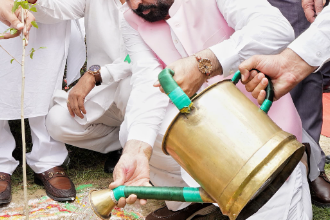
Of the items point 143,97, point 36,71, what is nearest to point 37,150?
point 36,71

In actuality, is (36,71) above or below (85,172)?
above

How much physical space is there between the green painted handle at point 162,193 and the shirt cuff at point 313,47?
30.1 inches

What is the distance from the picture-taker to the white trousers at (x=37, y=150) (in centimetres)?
286

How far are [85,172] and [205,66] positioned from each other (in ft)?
6.40

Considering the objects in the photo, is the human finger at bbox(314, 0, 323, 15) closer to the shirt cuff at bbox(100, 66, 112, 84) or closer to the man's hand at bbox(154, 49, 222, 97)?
the man's hand at bbox(154, 49, 222, 97)

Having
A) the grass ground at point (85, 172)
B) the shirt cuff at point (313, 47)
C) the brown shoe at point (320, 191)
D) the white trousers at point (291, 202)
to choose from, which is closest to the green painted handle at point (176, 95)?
the shirt cuff at point (313, 47)

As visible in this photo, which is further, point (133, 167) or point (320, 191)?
point (320, 191)

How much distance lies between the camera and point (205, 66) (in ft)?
5.19

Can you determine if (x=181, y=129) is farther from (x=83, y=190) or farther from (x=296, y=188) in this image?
(x=83, y=190)

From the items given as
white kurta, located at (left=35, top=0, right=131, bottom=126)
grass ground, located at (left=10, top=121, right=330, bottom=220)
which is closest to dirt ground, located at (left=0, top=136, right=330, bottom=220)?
grass ground, located at (left=10, top=121, right=330, bottom=220)

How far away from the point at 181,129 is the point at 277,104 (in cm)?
98

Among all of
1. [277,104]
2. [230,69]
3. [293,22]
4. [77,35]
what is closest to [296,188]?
[277,104]

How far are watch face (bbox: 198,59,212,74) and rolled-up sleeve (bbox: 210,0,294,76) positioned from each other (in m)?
0.08

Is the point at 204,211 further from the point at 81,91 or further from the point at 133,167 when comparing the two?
the point at 81,91
